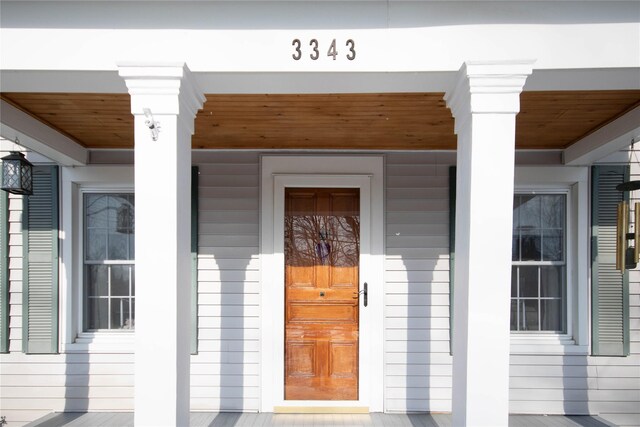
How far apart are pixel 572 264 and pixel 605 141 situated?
1.29 metres

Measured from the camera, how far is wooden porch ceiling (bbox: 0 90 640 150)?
10.2ft

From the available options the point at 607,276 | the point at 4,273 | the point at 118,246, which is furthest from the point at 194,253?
the point at 607,276

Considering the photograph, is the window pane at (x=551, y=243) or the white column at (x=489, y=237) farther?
the window pane at (x=551, y=243)

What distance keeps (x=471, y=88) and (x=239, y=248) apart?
275 centimetres

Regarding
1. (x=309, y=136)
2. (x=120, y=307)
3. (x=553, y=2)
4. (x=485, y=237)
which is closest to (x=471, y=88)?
(x=553, y=2)

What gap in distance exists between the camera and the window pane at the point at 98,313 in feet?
15.1

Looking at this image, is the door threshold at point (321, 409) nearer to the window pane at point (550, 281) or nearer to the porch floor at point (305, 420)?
the porch floor at point (305, 420)

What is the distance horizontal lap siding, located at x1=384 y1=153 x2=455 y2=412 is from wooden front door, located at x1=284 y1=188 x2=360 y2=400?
1.09ft

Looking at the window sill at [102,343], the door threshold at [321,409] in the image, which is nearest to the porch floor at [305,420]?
the door threshold at [321,409]

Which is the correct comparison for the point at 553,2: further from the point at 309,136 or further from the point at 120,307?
the point at 120,307

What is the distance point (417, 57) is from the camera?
2.41m

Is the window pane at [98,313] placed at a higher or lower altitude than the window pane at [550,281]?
lower

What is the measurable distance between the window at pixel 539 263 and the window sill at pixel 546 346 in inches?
4.0

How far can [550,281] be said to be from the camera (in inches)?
182
